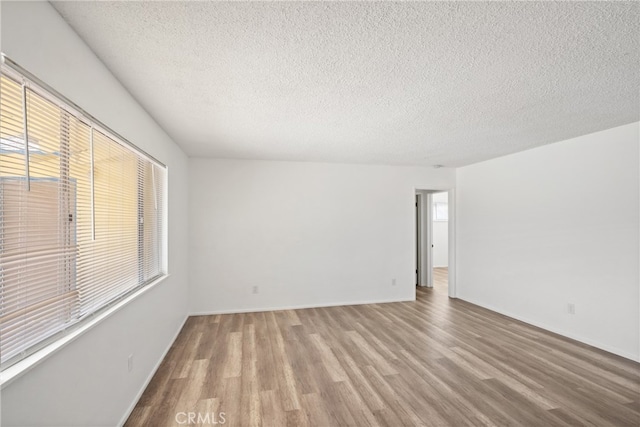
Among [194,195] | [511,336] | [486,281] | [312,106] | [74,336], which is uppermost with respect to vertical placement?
[312,106]

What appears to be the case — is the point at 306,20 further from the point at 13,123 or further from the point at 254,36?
the point at 13,123

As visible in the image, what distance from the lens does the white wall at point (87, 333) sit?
1078mm

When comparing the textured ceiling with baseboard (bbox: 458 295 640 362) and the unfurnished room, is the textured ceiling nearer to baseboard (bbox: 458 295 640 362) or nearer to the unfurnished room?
the unfurnished room

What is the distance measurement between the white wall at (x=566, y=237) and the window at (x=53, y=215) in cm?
477

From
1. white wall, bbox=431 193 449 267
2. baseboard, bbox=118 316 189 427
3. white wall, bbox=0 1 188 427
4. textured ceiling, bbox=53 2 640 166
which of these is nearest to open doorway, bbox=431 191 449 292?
white wall, bbox=431 193 449 267

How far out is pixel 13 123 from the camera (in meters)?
1.05

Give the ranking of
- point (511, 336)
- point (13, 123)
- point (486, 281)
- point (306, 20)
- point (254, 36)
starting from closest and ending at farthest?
1. point (13, 123)
2. point (306, 20)
3. point (254, 36)
4. point (511, 336)
5. point (486, 281)

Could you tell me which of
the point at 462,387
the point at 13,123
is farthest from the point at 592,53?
the point at 13,123

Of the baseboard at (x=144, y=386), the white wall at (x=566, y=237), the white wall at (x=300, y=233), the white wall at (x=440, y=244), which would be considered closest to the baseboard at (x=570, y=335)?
the white wall at (x=566, y=237)

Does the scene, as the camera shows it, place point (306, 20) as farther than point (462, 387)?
No

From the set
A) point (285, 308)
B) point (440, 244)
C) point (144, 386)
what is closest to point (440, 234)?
point (440, 244)

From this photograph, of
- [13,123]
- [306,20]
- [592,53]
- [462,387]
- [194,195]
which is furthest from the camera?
[194,195]

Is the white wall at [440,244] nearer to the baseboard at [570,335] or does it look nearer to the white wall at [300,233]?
the white wall at [300,233]

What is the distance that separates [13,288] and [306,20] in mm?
1722
